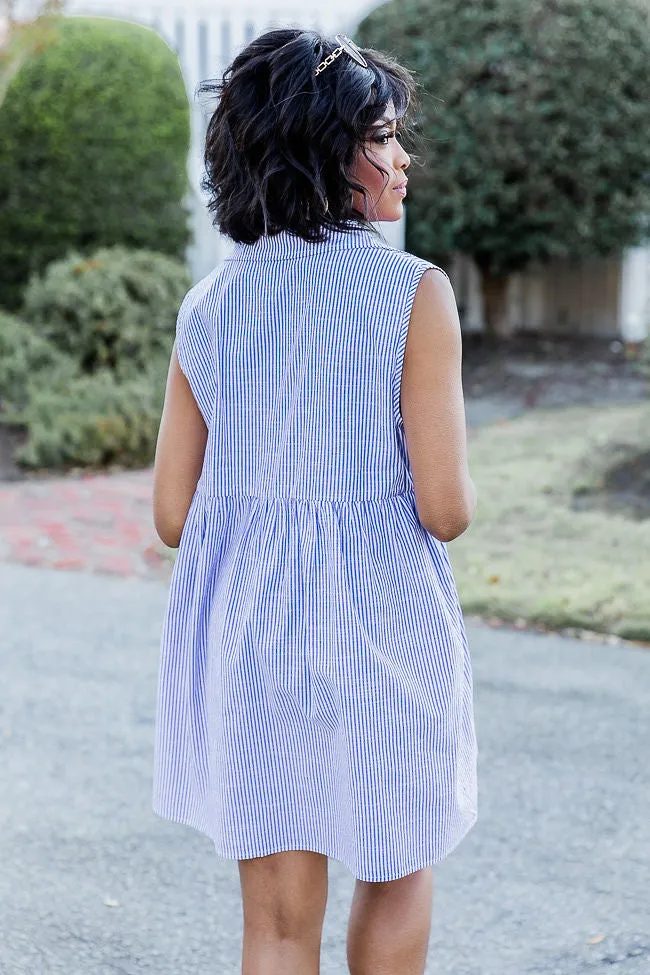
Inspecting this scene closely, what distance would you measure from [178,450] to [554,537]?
15.8 ft

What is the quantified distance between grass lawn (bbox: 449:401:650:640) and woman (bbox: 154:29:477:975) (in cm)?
345

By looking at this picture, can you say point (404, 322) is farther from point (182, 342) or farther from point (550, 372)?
point (550, 372)

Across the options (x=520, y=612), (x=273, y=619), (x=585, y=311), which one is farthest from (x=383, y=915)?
(x=585, y=311)

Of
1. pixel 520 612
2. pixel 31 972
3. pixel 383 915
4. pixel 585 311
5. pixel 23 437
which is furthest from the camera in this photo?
pixel 585 311

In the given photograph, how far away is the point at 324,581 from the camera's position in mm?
1670

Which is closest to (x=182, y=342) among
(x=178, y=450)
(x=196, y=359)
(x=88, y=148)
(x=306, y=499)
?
(x=196, y=359)

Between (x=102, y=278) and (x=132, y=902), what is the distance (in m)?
7.27

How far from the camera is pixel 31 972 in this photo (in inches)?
99.6

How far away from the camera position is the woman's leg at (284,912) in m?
1.74

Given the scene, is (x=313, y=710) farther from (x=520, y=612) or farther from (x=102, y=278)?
(x=102, y=278)

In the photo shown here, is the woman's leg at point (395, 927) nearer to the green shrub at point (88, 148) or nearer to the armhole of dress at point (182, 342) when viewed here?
the armhole of dress at point (182, 342)

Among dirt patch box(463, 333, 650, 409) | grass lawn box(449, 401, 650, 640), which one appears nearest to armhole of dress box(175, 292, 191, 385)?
grass lawn box(449, 401, 650, 640)

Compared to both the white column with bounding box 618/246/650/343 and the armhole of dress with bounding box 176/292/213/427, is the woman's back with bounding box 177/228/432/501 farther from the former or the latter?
the white column with bounding box 618/246/650/343

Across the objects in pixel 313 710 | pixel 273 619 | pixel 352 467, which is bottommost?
pixel 313 710
